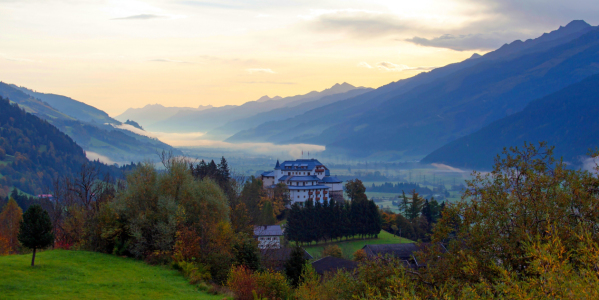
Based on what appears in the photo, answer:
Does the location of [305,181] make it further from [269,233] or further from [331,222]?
[269,233]

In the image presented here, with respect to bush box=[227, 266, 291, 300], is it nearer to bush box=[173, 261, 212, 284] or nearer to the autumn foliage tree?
bush box=[173, 261, 212, 284]

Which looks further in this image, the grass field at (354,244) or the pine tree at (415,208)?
the pine tree at (415,208)

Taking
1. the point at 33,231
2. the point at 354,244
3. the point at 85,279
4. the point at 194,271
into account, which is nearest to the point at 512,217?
the point at 194,271

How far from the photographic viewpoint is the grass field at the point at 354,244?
64.9 m

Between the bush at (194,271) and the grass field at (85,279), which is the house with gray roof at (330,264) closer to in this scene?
the bush at (194,271)

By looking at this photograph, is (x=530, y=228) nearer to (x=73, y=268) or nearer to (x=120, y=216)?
(x=73, y=268)

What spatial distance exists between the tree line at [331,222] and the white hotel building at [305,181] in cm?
1675

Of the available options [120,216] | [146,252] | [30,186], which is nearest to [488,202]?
[146,252]

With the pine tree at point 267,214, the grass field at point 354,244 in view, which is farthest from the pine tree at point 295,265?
the pine tree at point 267,214

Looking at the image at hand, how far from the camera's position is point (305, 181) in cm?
9450

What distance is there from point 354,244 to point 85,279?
54.3 metres

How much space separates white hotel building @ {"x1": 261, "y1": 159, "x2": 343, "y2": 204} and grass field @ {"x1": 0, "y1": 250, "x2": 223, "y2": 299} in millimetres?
67030

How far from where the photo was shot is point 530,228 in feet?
46.0

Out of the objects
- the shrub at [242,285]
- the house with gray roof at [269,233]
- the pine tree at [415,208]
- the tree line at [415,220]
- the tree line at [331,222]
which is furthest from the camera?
the pine tree at [415,208]
